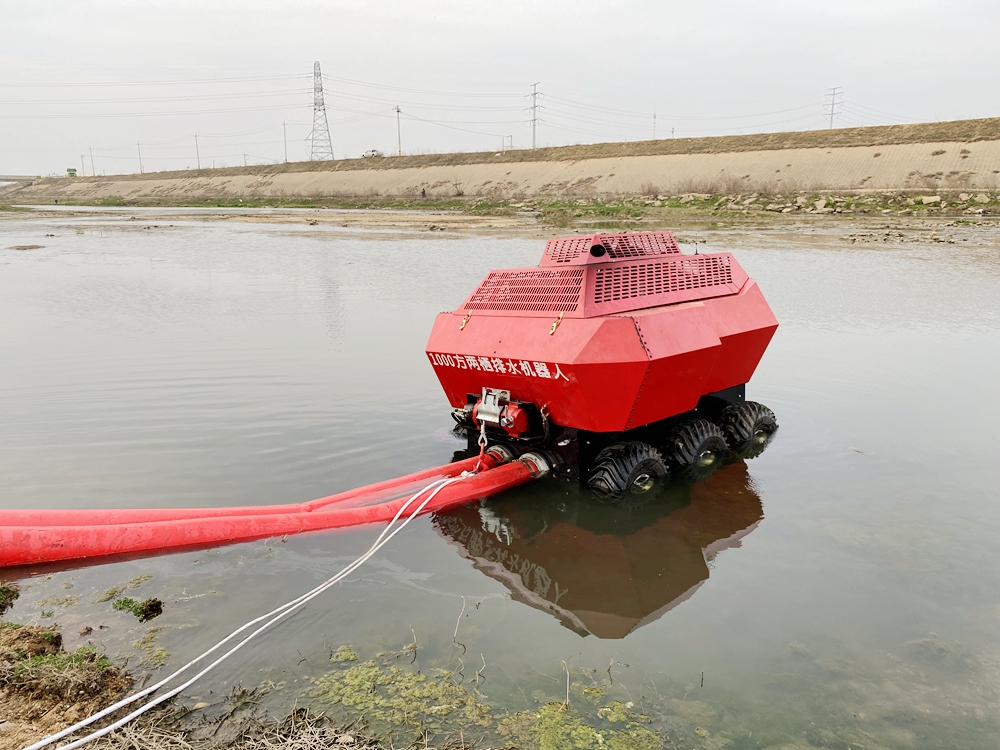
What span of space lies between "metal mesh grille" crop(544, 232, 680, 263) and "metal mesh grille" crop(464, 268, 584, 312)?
29cm

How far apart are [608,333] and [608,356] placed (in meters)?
0.17

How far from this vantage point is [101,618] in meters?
3.88

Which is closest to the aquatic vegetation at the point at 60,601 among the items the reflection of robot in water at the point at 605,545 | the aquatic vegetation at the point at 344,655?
the aquatic vegetation at the point at 344,655

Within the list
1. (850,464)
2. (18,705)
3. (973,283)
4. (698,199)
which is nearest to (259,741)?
(18,705)

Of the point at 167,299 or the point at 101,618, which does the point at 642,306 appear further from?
the point at 167,299

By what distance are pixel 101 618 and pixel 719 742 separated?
9.84 feet

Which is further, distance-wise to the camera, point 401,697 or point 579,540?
point 579,540

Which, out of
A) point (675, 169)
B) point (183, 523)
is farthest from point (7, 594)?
point (675, 169)

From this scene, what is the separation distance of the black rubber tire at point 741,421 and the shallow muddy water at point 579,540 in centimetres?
29

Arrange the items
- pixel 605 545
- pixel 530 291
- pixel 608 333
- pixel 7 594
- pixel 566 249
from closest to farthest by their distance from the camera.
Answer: pixel 7 594, pixel 605 545, pixel 608 333, pixel 530 291, pixel 566 249

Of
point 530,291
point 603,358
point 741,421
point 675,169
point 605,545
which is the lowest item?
point 605,545

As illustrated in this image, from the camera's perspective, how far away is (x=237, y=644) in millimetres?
3682

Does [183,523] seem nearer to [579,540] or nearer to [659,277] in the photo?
[579,540]

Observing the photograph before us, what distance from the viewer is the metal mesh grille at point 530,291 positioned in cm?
546
